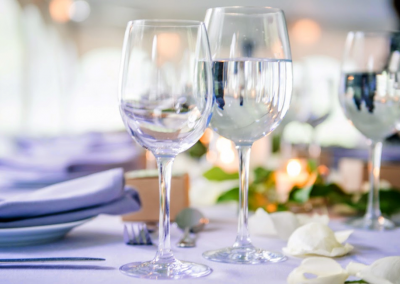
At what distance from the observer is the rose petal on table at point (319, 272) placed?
0.62 meters

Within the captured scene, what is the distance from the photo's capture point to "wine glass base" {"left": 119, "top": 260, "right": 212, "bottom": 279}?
67 centimetres

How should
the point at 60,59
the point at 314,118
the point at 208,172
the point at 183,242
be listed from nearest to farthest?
the point at 183,242 < the point at 208,172 < the point at 314,118 < the point at 60,59

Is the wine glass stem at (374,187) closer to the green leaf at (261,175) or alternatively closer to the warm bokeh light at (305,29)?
the green leaf at (261,175)

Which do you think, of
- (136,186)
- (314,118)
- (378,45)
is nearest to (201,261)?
(136,186)

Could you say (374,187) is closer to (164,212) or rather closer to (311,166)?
(311,166)

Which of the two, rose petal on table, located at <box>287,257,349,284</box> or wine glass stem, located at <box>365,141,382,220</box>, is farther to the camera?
wine glass stem, located at <box>365,141,382,220</box>

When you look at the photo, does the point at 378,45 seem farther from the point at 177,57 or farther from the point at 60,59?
the point at 60,59

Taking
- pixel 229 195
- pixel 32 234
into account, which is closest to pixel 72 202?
pixel 32 234

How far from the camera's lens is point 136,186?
1144mm

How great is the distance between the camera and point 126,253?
0.81 m

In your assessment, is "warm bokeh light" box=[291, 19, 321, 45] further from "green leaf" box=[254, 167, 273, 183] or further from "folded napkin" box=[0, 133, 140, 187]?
"green leaf" box=[254, 167, 273, 183]

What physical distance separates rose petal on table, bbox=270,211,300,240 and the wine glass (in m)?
0.20

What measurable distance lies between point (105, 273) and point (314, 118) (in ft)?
4.31

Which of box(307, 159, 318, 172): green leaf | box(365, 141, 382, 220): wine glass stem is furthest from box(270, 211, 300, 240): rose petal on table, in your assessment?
box(307, 159, 318, 172): green leaf
